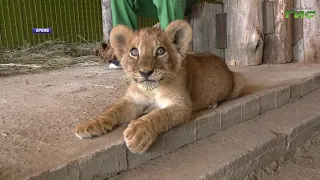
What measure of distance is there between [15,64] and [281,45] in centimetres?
348

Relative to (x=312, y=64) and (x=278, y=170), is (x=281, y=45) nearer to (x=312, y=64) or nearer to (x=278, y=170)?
(x=312, y=64)

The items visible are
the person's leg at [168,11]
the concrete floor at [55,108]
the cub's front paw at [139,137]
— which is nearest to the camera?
the concrete floor at [55,108]

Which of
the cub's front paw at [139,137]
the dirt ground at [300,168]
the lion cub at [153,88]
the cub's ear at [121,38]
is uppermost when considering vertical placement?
the cub's ear at [121,38]

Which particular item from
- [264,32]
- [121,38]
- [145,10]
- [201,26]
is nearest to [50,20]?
[145,10]

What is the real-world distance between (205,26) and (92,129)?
3.07 metres

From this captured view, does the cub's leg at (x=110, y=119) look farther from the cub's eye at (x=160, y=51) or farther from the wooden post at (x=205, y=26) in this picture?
the wooden post at (x=205, y=26)

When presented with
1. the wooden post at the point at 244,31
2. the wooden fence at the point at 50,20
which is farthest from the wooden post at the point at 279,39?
the wooden fence at the point at 50,20

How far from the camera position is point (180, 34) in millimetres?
1970

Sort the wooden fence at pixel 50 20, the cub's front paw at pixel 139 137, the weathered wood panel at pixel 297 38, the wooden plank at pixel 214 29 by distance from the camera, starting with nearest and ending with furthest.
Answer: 1. the cub's front paw at pixel 139 137
2. the weathered wood panel at pixel 297 38
3. the wooden plank at pixel 214 29
4. the wooden fence at pixel 50 20

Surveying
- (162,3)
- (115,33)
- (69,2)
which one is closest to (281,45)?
(162,3)

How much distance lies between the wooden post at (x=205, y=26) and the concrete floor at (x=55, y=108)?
76cm

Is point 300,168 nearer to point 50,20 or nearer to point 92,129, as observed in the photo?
point 92,129

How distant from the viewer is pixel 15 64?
14.7 ft

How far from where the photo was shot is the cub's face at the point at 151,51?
5.69ft
